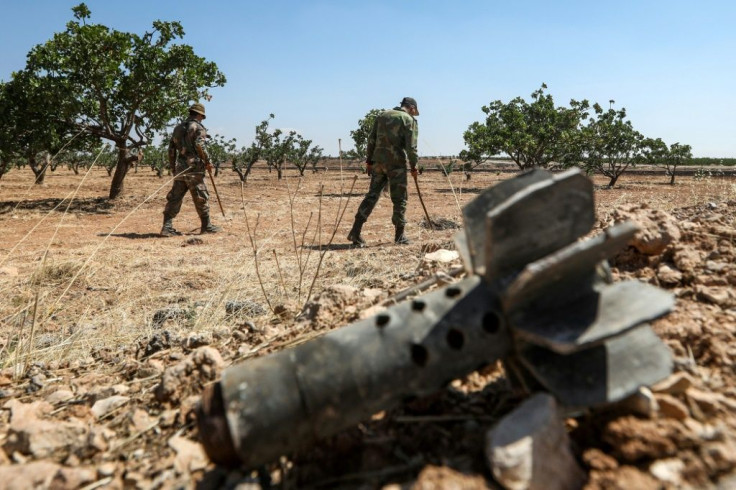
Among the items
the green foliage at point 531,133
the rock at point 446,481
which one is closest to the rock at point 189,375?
the rock at point 446,481

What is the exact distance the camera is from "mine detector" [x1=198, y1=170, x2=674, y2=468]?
1354mm

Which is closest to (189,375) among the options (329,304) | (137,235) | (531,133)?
(329,304)

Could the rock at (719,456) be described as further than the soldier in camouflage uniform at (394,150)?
No

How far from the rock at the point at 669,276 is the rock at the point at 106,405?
2791mm

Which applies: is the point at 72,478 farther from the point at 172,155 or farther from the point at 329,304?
the point at 172,155

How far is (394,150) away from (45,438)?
5.90 meters

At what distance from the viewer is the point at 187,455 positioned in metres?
1.74

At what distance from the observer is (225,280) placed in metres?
5.36

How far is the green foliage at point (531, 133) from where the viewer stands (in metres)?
23.1

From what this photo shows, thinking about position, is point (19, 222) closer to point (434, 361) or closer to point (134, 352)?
point (134, 352)

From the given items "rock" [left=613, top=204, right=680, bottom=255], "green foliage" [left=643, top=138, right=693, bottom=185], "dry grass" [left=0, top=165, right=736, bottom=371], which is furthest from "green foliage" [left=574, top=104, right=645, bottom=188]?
"rock" [left=613, top=204, right=680, bottom=255]

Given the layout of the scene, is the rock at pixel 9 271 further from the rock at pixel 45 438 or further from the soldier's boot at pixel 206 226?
the rock at pixel 45 438

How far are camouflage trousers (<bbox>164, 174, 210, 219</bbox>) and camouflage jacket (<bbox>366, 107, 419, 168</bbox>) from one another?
3.40 m

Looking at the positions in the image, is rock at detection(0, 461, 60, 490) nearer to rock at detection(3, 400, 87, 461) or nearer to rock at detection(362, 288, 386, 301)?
rock at detection(3, 400, 87, 461)
